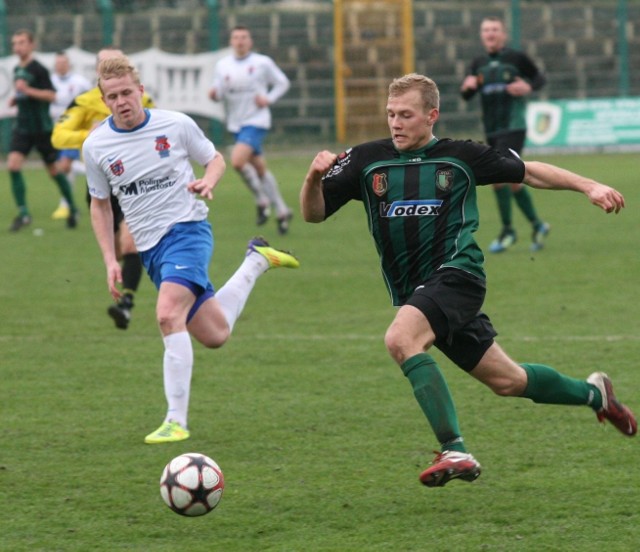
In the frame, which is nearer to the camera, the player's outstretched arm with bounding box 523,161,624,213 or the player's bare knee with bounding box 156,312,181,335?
the player's outstretched arm with bounding box 523,161,624,213

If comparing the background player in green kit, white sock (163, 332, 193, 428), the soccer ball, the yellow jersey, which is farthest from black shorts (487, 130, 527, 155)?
the soccer ball

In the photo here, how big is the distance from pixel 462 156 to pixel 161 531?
6.39 feet

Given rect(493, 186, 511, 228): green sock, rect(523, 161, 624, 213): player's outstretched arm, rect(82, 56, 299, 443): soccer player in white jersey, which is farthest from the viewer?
rect(493, 186, 511, 228): green sock

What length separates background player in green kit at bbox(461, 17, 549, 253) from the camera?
1242cm

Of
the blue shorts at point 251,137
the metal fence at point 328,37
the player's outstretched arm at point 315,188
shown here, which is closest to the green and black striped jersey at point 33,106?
the blue shorts at point 251,137

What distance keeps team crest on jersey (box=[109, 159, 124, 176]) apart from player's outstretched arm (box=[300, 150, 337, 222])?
59.0 inches

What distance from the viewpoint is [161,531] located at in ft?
15.5

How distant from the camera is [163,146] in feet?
21.2

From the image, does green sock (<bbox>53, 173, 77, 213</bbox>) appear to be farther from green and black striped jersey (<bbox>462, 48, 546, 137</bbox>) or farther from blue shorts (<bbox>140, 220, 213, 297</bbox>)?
blue shorts (<bbox>140, 220, 213, 297</bbox>)

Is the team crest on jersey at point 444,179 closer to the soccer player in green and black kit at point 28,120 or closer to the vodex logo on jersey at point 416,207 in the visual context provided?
the vodex logo on jersey at point 416,207

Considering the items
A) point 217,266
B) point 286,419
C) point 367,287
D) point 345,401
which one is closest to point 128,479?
point 286,419

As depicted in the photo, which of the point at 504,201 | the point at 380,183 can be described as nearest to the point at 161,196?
the point at 380,183

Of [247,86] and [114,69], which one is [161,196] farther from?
[247,86]

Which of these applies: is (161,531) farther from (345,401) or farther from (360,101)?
(360,101)
